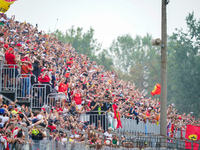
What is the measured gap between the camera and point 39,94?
20.5m

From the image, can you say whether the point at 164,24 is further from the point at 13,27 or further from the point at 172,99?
the point at 172,99

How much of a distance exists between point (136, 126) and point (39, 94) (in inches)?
253

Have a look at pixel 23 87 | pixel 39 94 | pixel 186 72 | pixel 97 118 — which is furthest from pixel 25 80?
pixel 186 72

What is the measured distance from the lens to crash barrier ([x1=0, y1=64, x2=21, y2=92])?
19.6 m

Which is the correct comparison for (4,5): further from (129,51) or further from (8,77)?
(129,51)

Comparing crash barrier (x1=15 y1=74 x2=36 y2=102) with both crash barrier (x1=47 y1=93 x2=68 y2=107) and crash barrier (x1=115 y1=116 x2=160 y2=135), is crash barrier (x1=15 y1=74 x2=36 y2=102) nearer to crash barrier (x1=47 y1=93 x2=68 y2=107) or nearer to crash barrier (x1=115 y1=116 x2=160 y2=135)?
crash barrier (x1=47 y1=93 x2=68 y2=107)

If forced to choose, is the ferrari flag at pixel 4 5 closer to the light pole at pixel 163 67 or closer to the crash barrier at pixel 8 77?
the crash barrier at pixel 8 77

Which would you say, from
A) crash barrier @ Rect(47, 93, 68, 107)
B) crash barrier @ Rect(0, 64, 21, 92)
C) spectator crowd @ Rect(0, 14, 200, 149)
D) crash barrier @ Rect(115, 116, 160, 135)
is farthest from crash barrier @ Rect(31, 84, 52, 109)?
crash barrier @ Rect(115, 116, 160, 135)

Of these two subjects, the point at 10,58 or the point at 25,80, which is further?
the point at 25,80

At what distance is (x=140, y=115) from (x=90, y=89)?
3797 millimetres

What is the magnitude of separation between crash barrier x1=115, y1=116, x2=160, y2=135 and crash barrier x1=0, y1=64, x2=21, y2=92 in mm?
5433

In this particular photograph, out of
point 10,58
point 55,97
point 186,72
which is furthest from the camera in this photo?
point 186,72

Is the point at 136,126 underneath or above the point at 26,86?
underneath

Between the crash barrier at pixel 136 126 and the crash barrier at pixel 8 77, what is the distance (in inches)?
214
